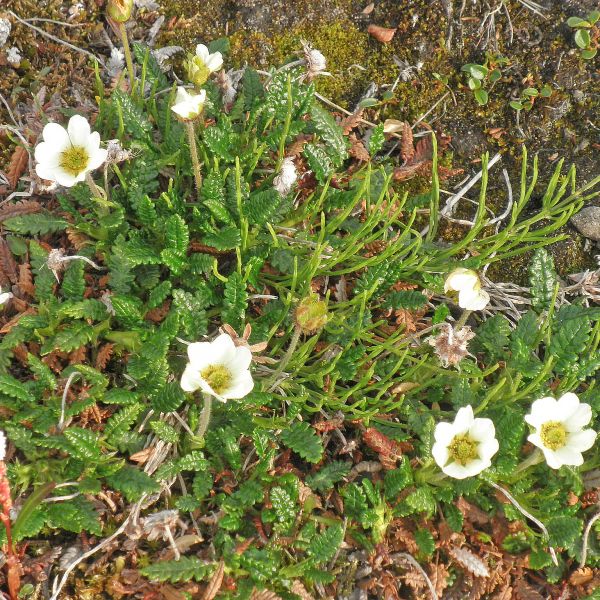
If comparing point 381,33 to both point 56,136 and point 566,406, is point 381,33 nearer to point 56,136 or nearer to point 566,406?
point 56,136

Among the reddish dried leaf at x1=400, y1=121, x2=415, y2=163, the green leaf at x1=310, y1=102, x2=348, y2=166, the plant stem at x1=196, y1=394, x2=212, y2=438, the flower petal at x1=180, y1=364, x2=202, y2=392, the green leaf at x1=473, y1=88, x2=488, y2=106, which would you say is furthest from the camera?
the green leaf at x1=473, y1=88, x2=488, y2=106

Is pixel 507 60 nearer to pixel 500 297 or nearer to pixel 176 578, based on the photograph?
pixel 500 297

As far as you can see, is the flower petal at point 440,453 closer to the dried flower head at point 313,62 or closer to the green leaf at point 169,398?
the green leaf at point 169,398

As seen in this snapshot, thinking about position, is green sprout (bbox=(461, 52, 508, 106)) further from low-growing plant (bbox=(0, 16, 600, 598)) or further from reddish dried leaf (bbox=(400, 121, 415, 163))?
low-growing plant (bbox=(0, 16, 600, 598))

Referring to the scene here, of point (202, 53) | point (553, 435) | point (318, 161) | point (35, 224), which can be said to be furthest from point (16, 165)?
point (553, 435)

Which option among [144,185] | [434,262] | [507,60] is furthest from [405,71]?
[144,185]

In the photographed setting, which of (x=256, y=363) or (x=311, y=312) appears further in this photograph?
(x=256, y=363)

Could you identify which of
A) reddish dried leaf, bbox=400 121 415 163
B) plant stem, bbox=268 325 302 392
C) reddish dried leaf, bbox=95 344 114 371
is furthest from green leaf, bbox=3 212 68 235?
reddish dried leaf, bbox=400 121 415 163
